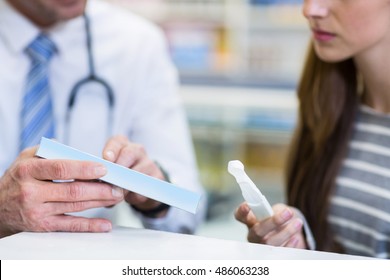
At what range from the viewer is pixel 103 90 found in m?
1.62

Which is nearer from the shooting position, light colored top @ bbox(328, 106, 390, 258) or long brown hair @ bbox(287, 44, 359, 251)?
light colored top @ bbox(328, 106, 390, 258)

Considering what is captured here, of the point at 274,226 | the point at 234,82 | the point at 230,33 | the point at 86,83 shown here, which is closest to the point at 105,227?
the point at 274,226

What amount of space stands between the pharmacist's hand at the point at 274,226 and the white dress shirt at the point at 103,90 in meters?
0.35

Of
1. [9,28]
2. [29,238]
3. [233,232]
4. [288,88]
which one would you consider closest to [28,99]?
[9,28]

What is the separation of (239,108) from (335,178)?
6.90 ft

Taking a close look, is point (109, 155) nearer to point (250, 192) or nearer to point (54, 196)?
point (54, 196)

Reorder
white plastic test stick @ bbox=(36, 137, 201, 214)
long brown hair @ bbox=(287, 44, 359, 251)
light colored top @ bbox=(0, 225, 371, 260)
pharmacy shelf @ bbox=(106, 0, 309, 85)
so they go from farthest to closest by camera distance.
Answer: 1. pharmacy shelf @ bbox=(106, 0, 309, 85)
2. long brown hair @ bbox=(287, 44, 359, 251)
3. white plastic test stick @ bbox=(36, 137, 201, 214)
4. light colored top @ bbox=(0, 225, 371, 260)

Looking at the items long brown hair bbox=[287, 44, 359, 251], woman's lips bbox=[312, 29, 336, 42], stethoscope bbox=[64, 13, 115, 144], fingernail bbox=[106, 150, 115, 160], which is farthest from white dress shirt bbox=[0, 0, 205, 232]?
woman's lips bbox=[312, 29, 336, 42]

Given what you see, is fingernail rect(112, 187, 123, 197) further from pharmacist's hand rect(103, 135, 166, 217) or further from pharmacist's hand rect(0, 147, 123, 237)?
pharmacist's hand rect(103, 135, 166, 217)

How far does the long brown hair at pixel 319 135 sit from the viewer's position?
1359 millimetres

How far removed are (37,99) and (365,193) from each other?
31.9 inches

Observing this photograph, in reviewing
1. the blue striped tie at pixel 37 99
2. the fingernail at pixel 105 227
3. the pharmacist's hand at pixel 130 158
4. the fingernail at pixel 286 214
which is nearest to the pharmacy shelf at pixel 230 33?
the blue striped tie at pixel 37 99

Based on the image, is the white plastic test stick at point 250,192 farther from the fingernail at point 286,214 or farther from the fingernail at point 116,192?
the fingernail at point 116,192

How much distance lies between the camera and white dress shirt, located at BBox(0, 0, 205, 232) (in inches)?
59.4
